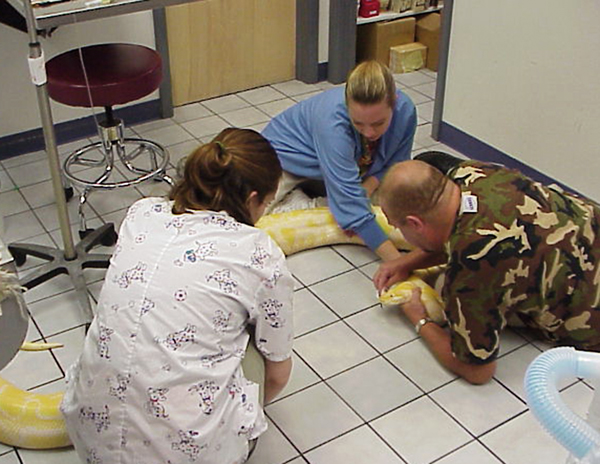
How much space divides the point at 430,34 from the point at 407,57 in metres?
0.18

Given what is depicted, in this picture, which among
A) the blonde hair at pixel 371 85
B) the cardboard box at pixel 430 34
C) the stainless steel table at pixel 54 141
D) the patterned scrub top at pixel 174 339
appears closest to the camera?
the patterned scrub top at pixel 174 339

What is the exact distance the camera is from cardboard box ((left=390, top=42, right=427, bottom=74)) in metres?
3.98

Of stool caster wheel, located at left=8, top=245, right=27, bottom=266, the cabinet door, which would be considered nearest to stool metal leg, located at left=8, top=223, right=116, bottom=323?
stool caster wheel, located at left=8, top=245, right=27, bottom=266

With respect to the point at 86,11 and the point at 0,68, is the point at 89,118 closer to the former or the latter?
the point at 0,68

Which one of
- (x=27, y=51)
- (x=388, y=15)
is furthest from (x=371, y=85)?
(x=388, y=15)

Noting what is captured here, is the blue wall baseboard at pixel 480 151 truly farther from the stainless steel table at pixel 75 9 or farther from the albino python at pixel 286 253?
the stainless steel table at pixel 75 9

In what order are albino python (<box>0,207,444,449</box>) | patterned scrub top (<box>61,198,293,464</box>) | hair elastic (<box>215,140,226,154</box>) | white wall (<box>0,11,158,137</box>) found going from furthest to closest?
1. white wall (<box>0,11,158,137</box>)
2. albino python (<box>0,207,444,449</box>)
3. hair elastic (<box>215,140,226,154</box>)
4. patterned scrub top (<box>61,198,293,464</box>)

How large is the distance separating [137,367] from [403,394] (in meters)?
0.85

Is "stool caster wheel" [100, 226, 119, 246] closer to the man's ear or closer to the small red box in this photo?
the man's ear

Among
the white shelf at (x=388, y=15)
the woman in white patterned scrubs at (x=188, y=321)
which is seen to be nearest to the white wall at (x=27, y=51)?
the white shelf at (x=388, y=15)

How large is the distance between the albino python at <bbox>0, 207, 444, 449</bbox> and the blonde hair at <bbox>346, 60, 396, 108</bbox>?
0.43m

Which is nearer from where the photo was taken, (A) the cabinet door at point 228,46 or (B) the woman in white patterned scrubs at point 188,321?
(B) the woman in white patterned scrubs at point 188,321

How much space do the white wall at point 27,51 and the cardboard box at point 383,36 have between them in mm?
1240

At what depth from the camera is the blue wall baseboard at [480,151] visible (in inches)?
112
